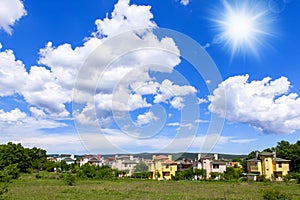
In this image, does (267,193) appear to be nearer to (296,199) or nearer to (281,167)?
(296,199)

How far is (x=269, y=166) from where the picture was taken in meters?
39.7

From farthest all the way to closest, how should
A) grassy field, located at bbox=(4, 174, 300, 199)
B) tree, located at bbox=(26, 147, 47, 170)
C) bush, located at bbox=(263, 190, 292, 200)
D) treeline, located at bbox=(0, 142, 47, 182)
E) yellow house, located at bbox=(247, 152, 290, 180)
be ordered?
tree, located at bbox=(26, 147, 47, 170) < treeline, located at bbox=(0, 142, 47, 182) < yellow house, located at bbox=(247, 152, 290, 180) < grassy field, located at bbox=(4, 174, 300, 199) < bush, located at bbox=(263, 190, 292, 200)

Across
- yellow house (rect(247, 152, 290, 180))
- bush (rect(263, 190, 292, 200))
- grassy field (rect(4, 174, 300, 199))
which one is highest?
yellow house (rect(247, 152, 290, 180))

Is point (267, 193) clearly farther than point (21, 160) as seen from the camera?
No

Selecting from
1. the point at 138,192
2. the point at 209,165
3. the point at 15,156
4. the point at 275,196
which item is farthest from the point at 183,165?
the point at 275,196

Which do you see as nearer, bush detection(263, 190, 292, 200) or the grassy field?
bush detection(263, 190, 292, 200)

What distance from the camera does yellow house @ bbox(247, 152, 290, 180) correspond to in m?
39.1

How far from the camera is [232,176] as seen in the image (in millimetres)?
35844

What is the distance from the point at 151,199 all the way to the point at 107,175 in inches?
915

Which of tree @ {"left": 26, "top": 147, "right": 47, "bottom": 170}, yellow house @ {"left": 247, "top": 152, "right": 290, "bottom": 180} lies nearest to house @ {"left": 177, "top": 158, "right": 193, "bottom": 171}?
yellow house @ {"left": 247, "top": 152, "right": 290, "bottom": 180}

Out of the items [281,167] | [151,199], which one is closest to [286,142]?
[281,167]

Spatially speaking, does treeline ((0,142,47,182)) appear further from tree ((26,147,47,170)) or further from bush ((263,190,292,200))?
bush ((263,190,292,200))

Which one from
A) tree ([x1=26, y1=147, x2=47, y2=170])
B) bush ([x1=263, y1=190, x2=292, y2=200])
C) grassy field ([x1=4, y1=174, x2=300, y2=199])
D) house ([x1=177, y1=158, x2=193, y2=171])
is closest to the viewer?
bush ([x1=263, y1=190, x2=292, y2=200])

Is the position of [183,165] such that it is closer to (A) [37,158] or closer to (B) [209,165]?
(B) [209,165]
